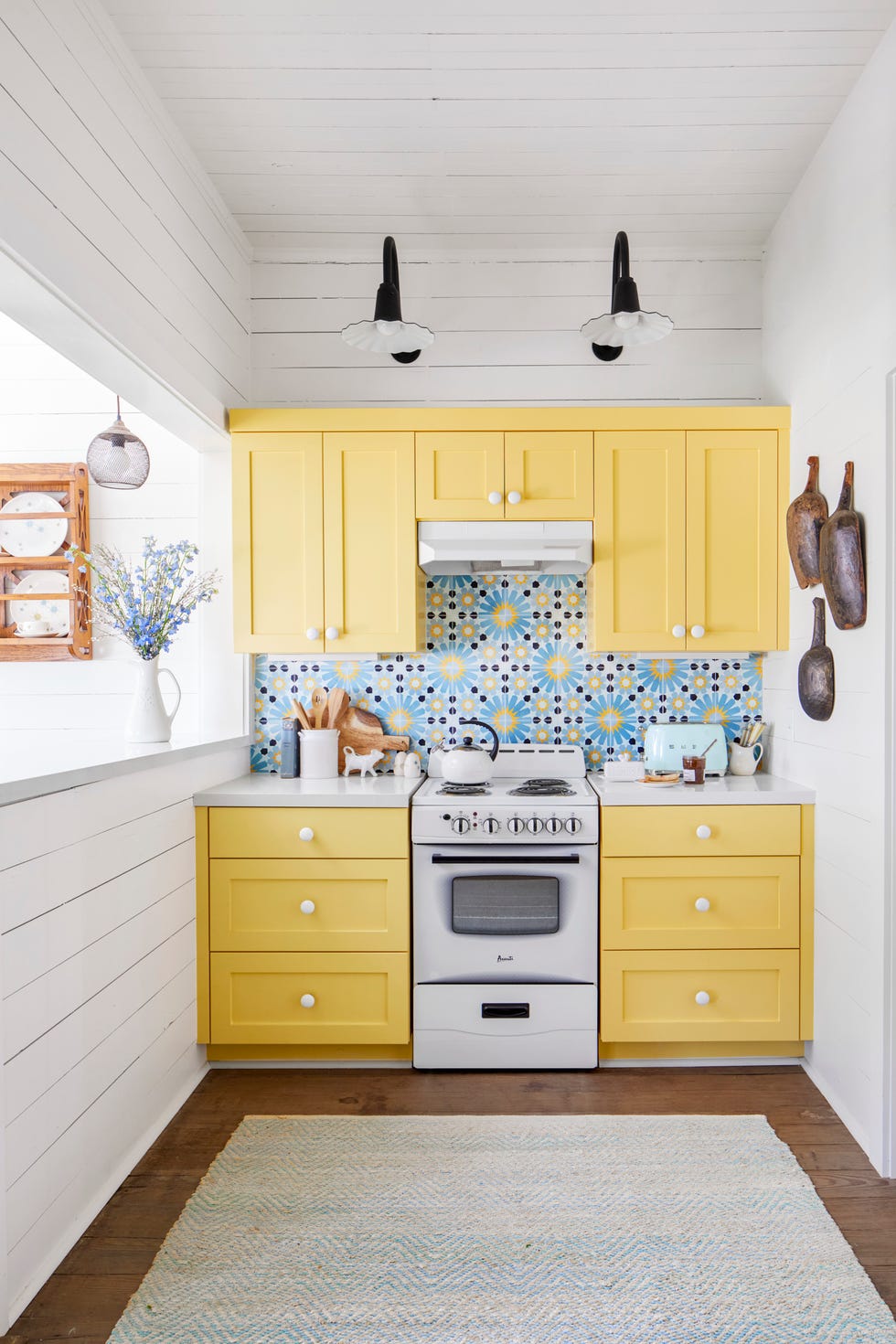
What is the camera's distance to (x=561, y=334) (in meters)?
3.25

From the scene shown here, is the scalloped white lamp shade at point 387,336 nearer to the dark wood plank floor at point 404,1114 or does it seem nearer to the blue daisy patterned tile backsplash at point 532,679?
the blue daisy patterned tile backsplash at point 532,679

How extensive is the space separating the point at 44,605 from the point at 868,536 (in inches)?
112

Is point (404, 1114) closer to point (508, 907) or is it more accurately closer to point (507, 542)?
→ point (508, 907)

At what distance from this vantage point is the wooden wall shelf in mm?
3174

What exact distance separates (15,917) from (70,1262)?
791mm

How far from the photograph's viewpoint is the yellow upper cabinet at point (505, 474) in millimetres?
2965

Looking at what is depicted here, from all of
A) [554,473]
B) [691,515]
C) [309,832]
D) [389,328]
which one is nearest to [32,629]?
[309,832]

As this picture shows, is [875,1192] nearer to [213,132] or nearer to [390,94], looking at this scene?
[390,94]

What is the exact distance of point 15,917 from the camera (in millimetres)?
1651

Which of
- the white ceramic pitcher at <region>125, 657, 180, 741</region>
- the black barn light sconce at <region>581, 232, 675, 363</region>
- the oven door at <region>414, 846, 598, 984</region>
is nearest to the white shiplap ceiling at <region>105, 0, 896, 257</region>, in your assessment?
the black barn light sconce at <region>581, 232, 675, 363</region>

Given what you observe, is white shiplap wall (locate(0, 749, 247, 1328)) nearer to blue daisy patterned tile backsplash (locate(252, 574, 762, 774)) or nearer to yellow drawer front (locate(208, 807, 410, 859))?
yellow drawer front (locate(208, 807, 410, 859))

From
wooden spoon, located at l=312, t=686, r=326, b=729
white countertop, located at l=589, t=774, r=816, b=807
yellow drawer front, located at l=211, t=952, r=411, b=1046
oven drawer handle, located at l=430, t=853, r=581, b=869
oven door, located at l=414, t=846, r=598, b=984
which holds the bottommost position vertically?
yellow drawer front, located at l=211, t=952, r=411, b=1046

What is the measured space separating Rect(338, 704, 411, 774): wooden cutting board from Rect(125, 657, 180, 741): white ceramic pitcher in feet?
2.40

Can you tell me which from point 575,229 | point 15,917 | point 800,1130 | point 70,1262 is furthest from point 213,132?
point 800,1130
